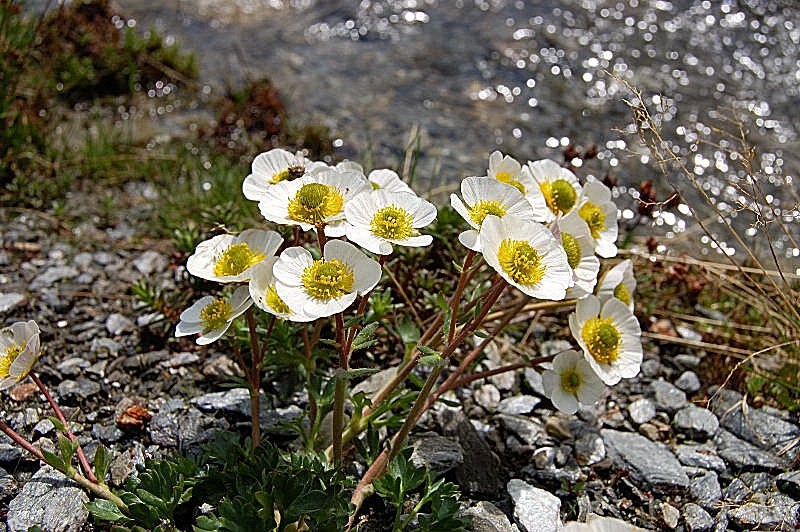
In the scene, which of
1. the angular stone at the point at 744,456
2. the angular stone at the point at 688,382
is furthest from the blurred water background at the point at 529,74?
the angular stone at the point at 744,456

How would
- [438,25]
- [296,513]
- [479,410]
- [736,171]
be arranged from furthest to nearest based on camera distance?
→ [438,25], [736,171], [479,410], [296,513]

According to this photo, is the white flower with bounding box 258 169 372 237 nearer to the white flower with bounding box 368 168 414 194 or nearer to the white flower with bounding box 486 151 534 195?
the white flower with bounding box 368 168 414 194

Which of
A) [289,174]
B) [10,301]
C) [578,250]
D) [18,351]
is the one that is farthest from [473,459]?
[10,301]

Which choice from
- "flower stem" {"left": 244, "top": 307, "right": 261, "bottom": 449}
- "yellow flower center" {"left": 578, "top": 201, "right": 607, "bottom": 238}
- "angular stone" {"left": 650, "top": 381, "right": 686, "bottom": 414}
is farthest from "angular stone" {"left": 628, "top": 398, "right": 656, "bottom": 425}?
"flower stem" {"left": 244, "top": 307, "right": 261, "bottom": 449}

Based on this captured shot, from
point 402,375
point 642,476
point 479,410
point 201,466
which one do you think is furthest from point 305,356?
point 642,476

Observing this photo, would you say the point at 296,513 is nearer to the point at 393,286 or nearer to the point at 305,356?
the point at 305,356

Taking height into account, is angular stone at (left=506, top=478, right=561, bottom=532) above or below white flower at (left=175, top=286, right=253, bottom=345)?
below
